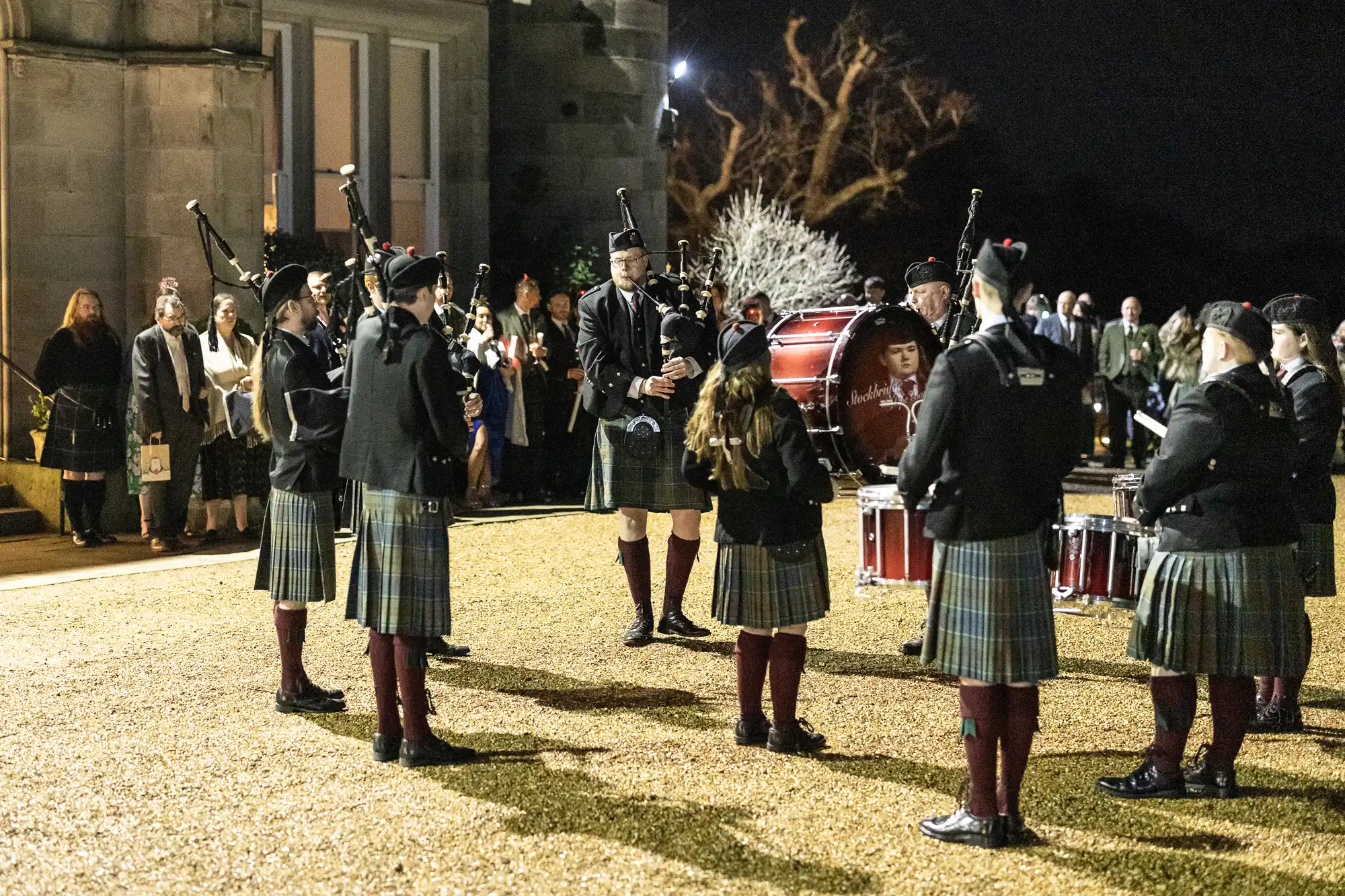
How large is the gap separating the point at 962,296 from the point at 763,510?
218 cm

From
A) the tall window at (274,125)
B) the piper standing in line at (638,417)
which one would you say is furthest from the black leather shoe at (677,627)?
the tall window at (274,125)

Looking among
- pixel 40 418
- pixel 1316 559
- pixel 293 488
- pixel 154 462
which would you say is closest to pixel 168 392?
pixel 154 462

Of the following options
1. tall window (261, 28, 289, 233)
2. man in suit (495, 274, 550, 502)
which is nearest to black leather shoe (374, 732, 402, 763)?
man in suit (495, 274, 550, 502)

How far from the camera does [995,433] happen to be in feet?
15.1

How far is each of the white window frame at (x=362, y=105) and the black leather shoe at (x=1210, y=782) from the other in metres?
9.88

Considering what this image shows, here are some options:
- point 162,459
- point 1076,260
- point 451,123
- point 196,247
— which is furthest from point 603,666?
point 1076,260

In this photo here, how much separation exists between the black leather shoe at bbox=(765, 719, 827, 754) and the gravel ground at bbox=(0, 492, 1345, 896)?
0.08 metres

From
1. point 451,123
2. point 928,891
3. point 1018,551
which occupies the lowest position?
point 928,891

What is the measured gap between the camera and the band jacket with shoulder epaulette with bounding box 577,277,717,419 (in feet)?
24.5

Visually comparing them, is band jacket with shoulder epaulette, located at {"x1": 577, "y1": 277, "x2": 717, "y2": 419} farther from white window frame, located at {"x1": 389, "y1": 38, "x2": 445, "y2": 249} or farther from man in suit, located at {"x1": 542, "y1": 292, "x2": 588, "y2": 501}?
white window frame, located at {"x1": 389, "y1": 38, "x2": 445, "y2": 249}

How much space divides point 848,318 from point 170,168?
476 centimetres

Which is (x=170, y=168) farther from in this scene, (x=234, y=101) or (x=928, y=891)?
(x=928, y=891)

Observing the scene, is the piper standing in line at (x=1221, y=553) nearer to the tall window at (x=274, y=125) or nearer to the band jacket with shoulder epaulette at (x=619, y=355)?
the band jacket with shoulder epaulette at (x=619, y=355)

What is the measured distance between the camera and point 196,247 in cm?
1138
